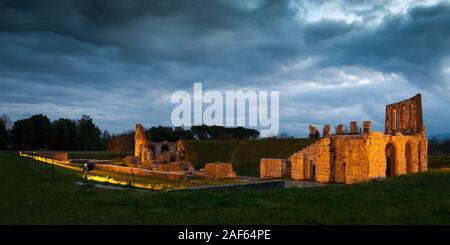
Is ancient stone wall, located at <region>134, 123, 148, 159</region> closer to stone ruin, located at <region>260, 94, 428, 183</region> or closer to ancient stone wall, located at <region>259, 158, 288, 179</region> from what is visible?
ancient stone wall, located at <region>259, 158, 288, 179</region>

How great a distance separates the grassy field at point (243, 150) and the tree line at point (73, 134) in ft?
82.4

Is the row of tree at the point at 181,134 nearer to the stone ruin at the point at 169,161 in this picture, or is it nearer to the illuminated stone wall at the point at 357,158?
the stone ruin at the point at 169,161

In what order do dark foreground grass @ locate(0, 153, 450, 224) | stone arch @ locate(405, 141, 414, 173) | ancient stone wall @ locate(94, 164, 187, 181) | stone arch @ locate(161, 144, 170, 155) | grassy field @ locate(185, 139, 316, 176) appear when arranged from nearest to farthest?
dark foreground grass @ locate(0, 153, 450, 224)
ancient stone wall @ locate(94, 164, 187, 181)
stone arch @ locate(405, 141, 414, 173)
grassy field @ locate(185, 139, 316, 176)
stone arch @ locate(161, 144, 170, 155)

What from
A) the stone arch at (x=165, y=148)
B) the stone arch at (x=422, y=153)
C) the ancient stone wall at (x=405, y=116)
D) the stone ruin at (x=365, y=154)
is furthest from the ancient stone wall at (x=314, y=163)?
the stone arch at (x=165, y=148)

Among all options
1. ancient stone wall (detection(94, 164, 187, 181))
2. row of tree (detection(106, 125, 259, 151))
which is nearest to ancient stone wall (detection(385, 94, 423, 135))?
ancient stone wall (detection(94, 164, 187, 181))

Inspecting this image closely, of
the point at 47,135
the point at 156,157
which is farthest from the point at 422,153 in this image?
the point at 47,135

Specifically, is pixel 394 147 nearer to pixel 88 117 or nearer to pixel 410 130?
pixel 410 130

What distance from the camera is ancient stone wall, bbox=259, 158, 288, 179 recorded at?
3228 centimetres

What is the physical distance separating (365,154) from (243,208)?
18.6 metres

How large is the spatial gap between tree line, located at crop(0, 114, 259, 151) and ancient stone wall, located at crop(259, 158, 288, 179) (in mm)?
46623

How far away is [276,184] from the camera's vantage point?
62.0 feet

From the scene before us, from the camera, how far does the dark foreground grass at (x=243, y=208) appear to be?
784 cm

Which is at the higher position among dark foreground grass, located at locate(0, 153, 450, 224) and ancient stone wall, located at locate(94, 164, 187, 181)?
dark foreground grass, located at locate(0, 153, 450, 224)
